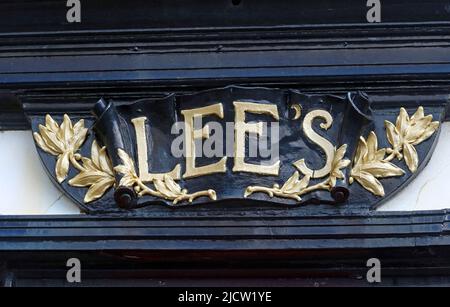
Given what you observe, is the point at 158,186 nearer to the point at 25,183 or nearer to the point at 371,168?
the point at 25,183

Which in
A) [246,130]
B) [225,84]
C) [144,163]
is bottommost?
[144,163]

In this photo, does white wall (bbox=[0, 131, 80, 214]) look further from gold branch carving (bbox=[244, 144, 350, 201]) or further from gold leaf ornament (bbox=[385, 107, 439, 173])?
gold leaf ornament (bbox=[385, 107, 439, 173])

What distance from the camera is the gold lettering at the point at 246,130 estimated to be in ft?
15.5

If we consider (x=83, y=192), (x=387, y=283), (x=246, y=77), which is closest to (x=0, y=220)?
(x=83, y=192)

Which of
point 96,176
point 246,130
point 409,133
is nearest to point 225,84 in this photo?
point 246,130

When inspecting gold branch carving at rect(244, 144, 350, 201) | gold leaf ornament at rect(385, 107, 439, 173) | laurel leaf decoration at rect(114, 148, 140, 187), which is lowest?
gold branch carving at rect(244, 144, 350, 201)

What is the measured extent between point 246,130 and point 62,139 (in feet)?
2.29

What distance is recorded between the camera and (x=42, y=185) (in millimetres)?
4895

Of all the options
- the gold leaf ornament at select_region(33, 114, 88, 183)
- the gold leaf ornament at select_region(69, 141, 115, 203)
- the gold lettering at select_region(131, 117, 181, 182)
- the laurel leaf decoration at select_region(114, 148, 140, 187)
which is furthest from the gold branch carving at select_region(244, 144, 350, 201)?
the gold leaf ornament at select_region(33, 114, 88, 183)

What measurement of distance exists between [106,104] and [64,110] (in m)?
0.18

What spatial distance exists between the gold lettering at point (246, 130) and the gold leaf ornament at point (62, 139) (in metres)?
0.59

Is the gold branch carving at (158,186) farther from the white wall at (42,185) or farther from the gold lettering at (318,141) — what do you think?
the gold lettering at (318,141)

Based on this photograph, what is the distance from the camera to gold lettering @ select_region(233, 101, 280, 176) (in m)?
4.72

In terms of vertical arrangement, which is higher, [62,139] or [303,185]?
[62,139]
